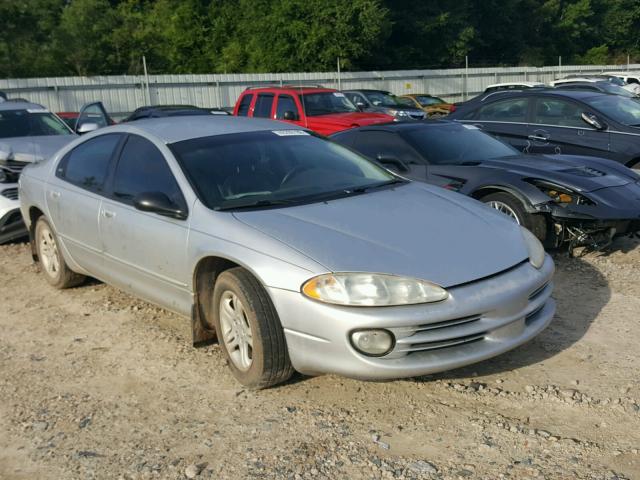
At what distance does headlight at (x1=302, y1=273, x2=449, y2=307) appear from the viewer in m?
Answer: 3.48

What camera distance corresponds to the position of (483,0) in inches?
2087

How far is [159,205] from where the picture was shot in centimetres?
432

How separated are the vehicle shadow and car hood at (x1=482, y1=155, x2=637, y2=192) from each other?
2.34ft

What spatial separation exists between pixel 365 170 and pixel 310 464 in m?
2.48

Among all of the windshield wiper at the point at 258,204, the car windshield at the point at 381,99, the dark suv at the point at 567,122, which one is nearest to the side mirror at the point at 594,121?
the dark suv at the point at 567,122

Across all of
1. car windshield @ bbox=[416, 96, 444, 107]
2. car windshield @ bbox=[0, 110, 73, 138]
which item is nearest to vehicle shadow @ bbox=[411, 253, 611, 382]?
car windshield @ bbox=[0, 110, 73, 138]

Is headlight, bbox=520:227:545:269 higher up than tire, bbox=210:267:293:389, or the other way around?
headlight, bbox=520:227:545:269

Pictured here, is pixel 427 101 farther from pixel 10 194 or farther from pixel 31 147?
pixel 10 194

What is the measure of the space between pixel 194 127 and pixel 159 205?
963 mm

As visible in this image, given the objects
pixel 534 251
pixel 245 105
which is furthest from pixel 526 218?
pixel 245 105

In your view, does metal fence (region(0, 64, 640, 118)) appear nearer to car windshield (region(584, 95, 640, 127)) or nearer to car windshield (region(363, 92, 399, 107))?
car windshield (region(363, 92, 399, 107))

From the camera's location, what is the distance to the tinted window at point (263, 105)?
47.4 ft

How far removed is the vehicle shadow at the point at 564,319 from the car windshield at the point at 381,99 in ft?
51.5

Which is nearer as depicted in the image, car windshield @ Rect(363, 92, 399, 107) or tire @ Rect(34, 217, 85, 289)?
tire @ Rect(34, 217, 85, 289)
